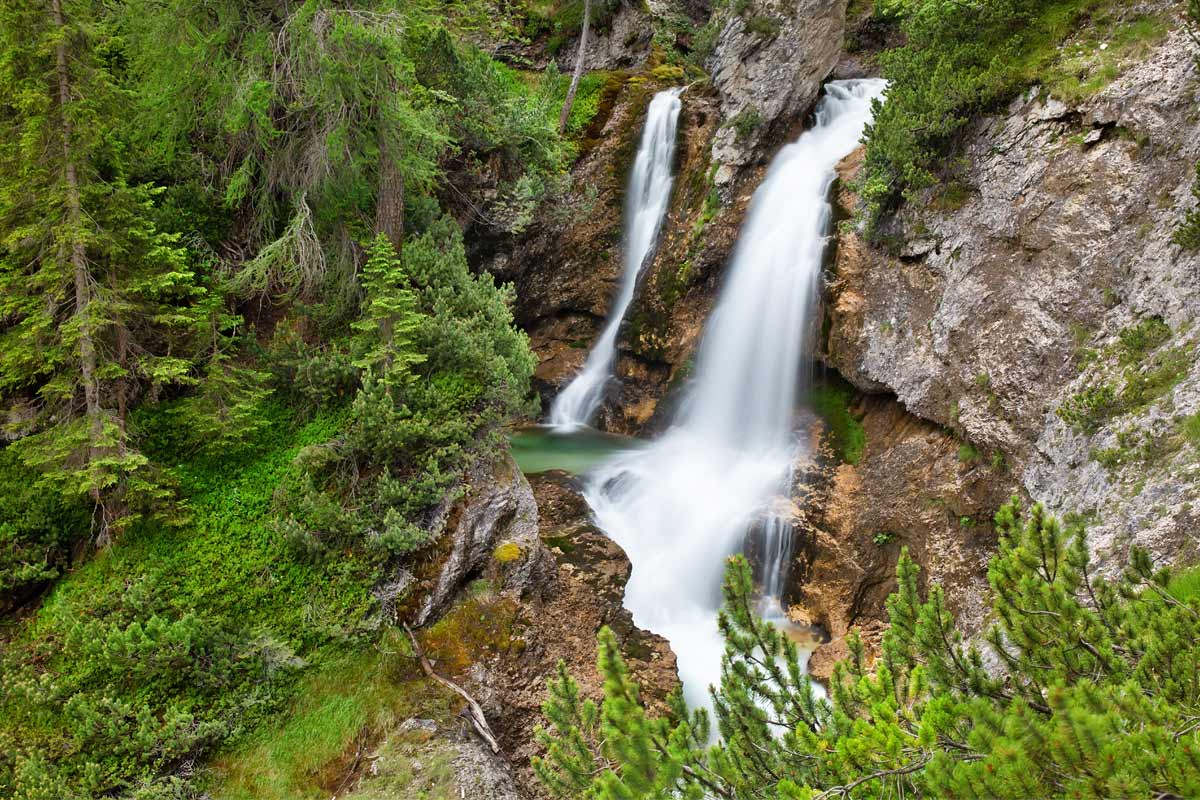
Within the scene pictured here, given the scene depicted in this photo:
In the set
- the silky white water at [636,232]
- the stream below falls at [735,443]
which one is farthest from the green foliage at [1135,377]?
the silky white water at [636,232]

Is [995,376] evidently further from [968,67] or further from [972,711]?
[972,711]

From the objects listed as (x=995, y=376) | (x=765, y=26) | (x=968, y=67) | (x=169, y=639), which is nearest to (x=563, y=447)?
(x=995, y=376)

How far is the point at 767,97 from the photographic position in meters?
14.8

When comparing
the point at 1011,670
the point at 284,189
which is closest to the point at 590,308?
the point at 284,189

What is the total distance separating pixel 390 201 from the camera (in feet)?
31.1

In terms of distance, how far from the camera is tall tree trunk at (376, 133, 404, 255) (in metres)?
9.29

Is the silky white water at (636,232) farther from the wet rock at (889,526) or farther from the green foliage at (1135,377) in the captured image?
the green foliage at (1135,377)

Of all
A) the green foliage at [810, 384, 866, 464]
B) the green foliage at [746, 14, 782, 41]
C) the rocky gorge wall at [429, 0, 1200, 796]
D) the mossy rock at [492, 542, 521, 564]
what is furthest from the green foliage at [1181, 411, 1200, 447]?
the green foliage at [746, 14, 782, 41]

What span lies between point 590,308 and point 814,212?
6.25 metres

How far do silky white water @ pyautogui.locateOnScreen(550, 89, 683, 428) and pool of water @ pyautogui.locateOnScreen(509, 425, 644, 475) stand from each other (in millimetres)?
695

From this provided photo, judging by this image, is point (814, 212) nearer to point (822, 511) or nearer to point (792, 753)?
point (822, 511)

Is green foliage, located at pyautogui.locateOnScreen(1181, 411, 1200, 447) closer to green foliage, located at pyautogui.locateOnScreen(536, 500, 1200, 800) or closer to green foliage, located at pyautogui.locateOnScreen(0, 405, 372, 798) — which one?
green foliage, located at pyautogui.locateOnScreen(536, 500, 1200, 800)

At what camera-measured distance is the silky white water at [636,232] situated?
15250mm

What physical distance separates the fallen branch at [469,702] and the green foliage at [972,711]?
9.26 ft
